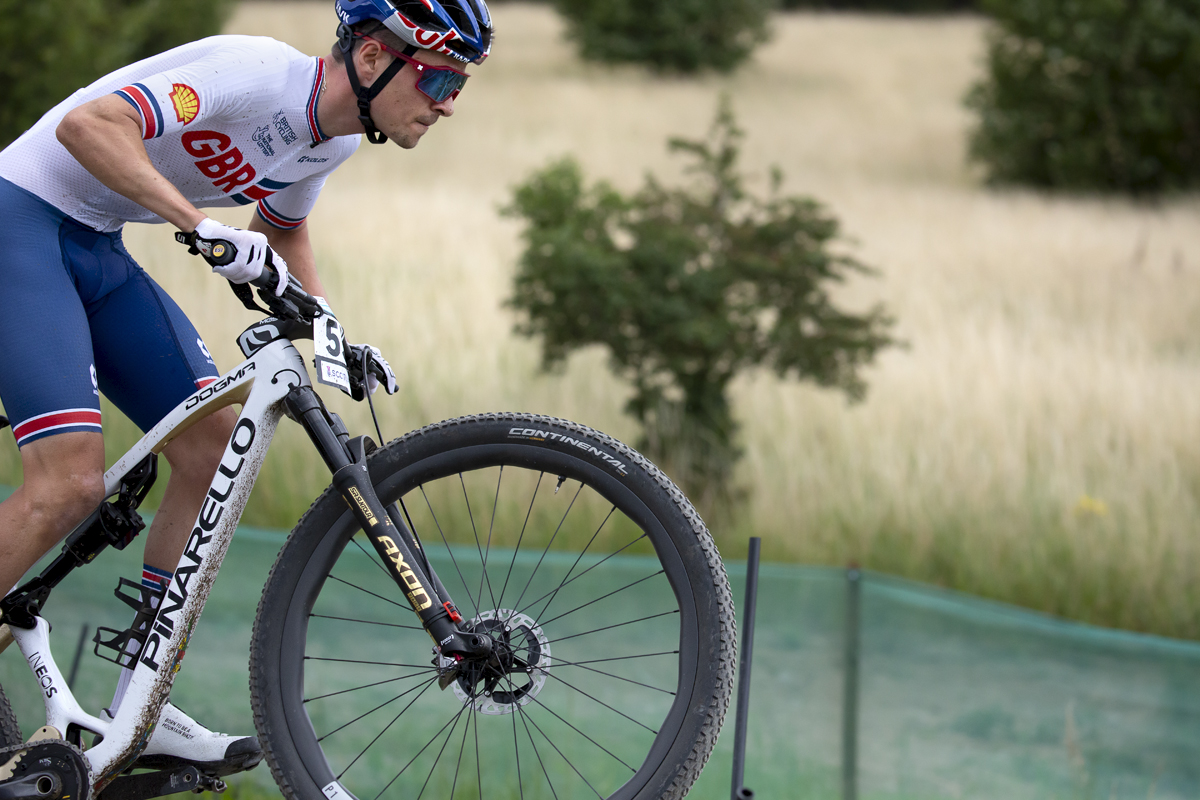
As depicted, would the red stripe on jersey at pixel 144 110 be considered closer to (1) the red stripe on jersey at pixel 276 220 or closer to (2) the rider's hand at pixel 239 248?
(2) the rider's hand at pixel 239 248

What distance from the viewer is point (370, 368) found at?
8.87ft

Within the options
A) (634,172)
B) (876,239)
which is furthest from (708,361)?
(634,172)

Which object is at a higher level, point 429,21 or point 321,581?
point 429,21

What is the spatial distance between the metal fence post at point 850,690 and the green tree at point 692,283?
2180mm

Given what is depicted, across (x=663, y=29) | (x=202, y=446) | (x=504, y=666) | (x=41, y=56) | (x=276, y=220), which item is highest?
(x=663, y=29)

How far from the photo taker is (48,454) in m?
2.65

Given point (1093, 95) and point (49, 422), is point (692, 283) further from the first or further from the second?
point (1093, 95)

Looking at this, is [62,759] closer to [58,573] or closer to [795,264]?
[58,573]

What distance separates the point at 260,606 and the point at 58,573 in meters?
0.63

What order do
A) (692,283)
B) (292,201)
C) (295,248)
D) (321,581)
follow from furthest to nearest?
1. (692,283)
2. (295,248)
3. (292,201)
4. (321,581)

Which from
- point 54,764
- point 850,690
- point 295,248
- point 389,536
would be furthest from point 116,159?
point 850,690

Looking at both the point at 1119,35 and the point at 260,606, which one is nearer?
the point at 260,606

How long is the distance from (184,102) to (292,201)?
567mm

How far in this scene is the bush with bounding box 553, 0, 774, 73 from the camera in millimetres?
25969
